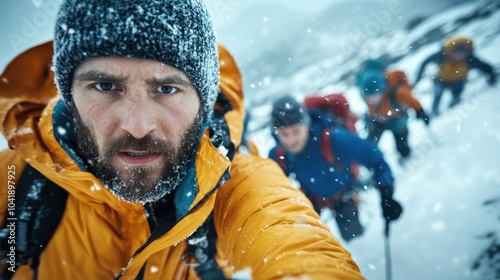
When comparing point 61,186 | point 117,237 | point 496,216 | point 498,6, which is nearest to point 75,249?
point 117,237

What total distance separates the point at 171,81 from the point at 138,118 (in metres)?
0.26

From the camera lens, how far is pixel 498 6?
13.3 metres

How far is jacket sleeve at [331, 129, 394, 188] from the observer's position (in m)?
3.26

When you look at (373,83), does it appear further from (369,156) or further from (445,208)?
(369,156)

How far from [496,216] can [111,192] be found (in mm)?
4655

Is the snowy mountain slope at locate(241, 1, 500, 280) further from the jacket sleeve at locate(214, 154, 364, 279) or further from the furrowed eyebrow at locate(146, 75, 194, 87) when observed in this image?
the furrowed eyebrow at locate(146, 75, 194, 87)

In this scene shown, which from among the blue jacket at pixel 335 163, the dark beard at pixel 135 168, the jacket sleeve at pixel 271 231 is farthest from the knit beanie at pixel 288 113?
the dark beard at pixel 135 168

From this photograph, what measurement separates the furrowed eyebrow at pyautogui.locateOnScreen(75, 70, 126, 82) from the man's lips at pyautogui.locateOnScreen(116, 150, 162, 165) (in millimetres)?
346

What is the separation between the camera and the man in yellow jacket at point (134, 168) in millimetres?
1457

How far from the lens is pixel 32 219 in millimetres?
1609

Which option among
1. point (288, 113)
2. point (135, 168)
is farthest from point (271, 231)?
point (288, 113)

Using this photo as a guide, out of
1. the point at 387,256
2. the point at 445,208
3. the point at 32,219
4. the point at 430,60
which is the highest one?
the point at 32,219

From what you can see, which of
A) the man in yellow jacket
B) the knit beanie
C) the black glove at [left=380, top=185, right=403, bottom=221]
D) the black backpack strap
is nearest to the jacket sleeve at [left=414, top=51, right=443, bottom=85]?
the knit beanie

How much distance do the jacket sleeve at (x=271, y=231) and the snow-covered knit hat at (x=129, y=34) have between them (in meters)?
0.62
